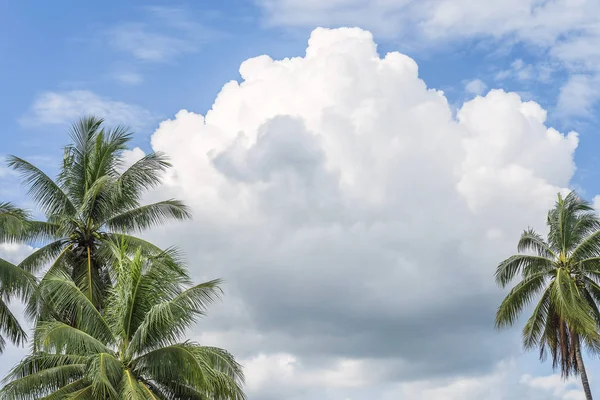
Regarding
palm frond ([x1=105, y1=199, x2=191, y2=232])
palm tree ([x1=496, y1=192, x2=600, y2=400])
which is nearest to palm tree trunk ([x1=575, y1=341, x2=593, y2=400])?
palm tree ([x1=496, y1=192, x2=600, y2=400])

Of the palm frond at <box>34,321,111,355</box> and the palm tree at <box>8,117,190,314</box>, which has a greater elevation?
the palm tree at <box>8,117,190,314</box>

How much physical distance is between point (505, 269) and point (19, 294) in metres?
27.5

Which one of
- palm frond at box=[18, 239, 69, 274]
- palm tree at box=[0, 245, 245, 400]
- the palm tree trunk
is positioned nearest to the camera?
palm tree at box=[0, 245, 245, 400]

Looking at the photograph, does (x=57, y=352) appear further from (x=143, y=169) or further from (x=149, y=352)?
(x=143, y=169)

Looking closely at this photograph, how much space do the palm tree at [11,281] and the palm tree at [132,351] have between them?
40.6 inches

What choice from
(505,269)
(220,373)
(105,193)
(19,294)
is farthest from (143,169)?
(505,269)

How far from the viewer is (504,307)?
49625mm

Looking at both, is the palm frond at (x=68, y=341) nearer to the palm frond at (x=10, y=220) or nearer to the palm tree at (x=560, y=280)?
the palm frond at (x=10, y=220)

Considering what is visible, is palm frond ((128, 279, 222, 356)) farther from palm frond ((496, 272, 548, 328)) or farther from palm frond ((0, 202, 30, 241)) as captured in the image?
palm frond ((496, 272, 548, 328))

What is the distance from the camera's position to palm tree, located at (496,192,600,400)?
156 ft

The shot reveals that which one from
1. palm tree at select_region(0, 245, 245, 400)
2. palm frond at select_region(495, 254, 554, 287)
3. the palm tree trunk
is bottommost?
palm tree at select_region(0, 245, 245, 400)

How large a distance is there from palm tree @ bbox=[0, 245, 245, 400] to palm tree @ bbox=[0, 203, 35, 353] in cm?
103

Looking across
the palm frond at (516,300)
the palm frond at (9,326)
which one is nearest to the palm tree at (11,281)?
the palm frond at (9,326)

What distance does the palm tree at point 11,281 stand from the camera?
31.0 metres
